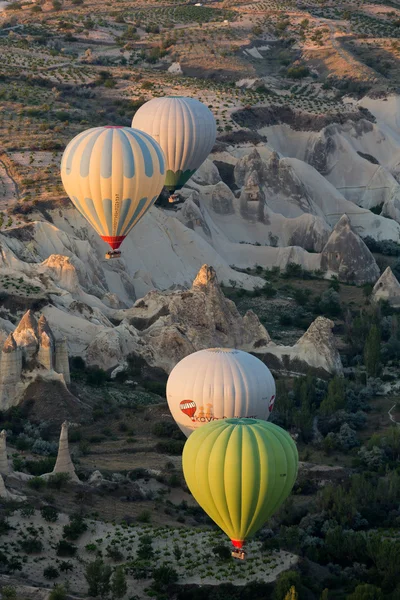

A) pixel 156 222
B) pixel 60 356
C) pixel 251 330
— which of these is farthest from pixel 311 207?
pixel 60 356

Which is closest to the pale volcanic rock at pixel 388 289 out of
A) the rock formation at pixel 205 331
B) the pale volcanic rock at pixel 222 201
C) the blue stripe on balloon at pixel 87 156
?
the pale volcanic rock at pixel 222 201

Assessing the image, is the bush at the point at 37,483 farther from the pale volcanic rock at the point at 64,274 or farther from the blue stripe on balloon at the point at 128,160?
the blue stripe on balloon at the point at 128,160

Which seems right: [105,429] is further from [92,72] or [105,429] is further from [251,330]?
[92,72]

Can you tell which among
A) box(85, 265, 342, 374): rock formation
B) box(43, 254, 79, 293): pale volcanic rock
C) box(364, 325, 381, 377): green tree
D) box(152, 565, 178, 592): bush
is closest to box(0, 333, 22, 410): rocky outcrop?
box(85, 265, 342, 374): rock formation

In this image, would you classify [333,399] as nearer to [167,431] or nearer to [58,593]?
[167,431]

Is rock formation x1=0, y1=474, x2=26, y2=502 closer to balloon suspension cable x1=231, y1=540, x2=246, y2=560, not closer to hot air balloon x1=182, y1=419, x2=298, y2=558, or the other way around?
hot air balloon x1=182, y1=419, x2=298, y2=558

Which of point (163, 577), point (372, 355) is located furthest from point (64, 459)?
point (372, 355)
